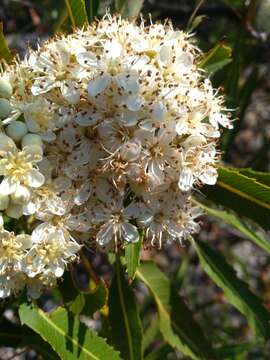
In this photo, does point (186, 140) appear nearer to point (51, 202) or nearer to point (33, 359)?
point (51, 202)

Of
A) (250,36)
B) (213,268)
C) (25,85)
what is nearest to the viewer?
(25,85)

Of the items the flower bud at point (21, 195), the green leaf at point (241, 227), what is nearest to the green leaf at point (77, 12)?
the flower bud at point (21, 195)

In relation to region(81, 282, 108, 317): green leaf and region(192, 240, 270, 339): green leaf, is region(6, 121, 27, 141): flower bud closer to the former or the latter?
region(81, 282, 108, 317): green leaf

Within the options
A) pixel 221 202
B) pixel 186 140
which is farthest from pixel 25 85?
pixel 221 202

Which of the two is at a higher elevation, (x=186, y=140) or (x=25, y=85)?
(x=25, y=85)

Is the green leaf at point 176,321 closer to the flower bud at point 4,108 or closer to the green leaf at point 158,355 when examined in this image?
the green leaf at point 158,355

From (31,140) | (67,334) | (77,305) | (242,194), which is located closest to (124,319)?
(77,305)

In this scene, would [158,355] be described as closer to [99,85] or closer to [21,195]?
[21,195]
